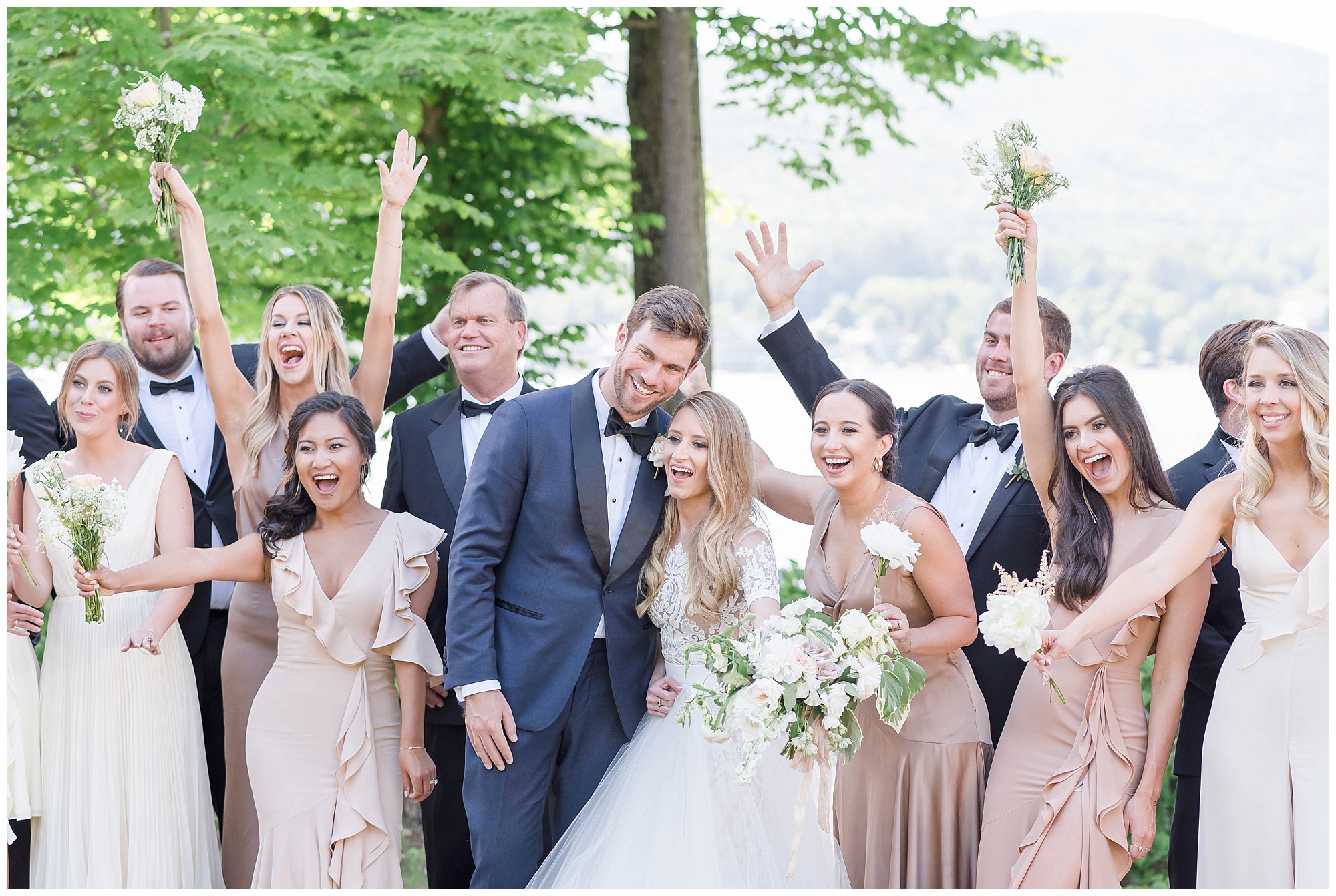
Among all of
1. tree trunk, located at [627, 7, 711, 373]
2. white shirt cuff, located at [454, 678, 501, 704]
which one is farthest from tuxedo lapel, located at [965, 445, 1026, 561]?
tree trunk, located at [627, 7, 711, 373]

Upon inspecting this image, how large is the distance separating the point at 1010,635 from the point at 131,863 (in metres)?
3.21

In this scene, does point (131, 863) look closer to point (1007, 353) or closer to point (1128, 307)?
point (1007, 353)

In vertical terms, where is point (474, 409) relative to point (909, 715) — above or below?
above

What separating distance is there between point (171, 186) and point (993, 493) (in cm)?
345

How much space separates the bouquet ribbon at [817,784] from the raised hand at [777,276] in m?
1.93

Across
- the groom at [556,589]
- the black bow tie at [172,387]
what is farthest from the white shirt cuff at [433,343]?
the groom at [556,589]

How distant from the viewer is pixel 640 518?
4172mm

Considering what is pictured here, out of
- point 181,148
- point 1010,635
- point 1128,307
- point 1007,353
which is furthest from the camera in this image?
point 1128,307

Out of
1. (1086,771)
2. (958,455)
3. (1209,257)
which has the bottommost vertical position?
(1086,771)

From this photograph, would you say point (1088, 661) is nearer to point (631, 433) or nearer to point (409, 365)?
point (631, 433)

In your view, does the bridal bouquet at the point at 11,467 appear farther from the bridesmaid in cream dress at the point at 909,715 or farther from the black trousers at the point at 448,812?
the bridesmaid in cream dress at the point at 909,715

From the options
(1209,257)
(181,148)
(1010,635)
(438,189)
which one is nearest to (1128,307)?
(1209,257)

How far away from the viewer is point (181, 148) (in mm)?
7309

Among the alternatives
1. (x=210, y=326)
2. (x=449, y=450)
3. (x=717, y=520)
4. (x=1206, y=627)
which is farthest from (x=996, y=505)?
(x=210, y=326)
